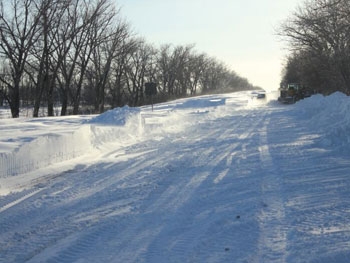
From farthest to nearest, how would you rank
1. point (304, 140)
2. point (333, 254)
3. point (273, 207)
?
1. point (304, 140)
2. point (273, 207)
3. point (333, 254)

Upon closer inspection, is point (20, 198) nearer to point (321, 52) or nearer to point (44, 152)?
point (44, 152)

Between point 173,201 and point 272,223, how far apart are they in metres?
1.95

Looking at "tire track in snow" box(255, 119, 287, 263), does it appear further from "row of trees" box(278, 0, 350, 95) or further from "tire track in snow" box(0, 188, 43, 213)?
"row of trees" box(278, 0, 350, 95)

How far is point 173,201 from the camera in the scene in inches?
281

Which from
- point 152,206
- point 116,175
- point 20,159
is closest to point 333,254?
point 152,206

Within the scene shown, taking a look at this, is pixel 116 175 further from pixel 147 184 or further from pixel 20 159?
pixel 20 159

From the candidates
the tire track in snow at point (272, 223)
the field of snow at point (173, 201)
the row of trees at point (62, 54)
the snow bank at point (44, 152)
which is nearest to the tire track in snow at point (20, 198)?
the field of snow at point (173, 201)

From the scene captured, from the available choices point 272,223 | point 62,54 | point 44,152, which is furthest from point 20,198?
point 62,54

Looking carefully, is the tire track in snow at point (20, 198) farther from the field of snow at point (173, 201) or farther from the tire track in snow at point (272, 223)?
the tire track in snow at point (272, 223)

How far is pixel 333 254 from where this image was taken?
15.0 ft

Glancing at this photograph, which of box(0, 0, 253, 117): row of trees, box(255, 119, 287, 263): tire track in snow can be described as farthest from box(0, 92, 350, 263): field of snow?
box(0, 0, 253, 117): row of trees

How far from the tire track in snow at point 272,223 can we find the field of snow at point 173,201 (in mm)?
15

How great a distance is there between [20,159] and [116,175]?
232cm

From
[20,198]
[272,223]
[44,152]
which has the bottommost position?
[272,223]
